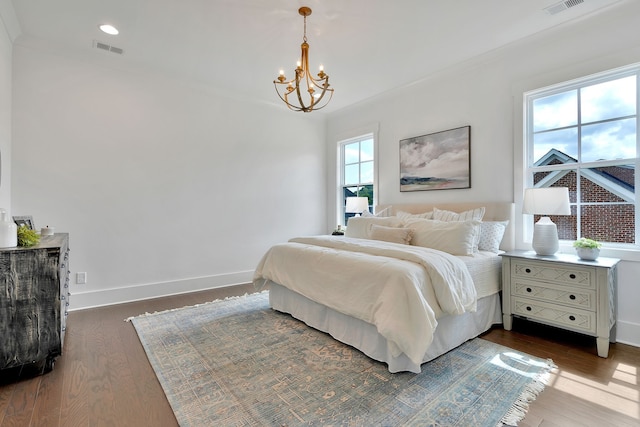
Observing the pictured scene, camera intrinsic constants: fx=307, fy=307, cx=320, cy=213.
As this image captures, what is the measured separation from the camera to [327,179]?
18.5 feet

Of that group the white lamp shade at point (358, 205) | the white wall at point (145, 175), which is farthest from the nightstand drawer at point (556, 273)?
the white wall at point (145, 175)

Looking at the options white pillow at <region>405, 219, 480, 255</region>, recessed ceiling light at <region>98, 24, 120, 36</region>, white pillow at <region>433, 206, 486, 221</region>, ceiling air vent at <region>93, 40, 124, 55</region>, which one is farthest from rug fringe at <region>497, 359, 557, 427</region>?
ceiling air vent at <region>93, 40, 124, 55</region>

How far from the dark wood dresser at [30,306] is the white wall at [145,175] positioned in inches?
59.1

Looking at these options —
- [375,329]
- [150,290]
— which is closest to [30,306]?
[150,290]

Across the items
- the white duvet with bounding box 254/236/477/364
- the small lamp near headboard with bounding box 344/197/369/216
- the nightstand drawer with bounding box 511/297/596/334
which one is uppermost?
the small lamp near headboard with bounding box 344/197/369/216

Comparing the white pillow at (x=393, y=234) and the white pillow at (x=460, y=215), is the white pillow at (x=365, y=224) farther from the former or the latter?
the white pillow at (x=460, y=215)

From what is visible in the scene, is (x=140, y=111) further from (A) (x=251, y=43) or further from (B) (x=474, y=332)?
(B) (x=474, y=332)

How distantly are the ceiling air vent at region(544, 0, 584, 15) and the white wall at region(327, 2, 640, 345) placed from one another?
31cm

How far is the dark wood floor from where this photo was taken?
1.61m

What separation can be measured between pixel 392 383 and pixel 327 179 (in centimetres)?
410

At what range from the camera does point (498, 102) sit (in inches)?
131

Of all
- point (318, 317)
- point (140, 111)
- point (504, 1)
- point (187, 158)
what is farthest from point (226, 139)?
point (504, 1)

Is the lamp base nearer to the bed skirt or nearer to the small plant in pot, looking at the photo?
the small plant in pot

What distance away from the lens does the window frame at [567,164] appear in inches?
100
